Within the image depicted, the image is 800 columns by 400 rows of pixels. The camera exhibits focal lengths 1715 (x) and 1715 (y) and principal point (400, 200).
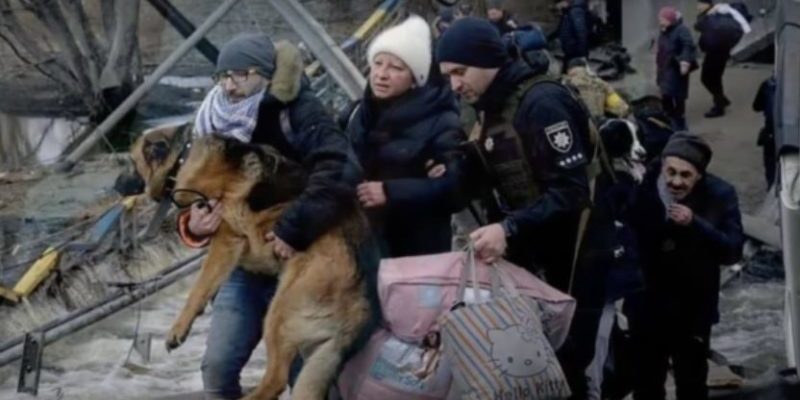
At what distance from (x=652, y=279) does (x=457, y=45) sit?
153 cm

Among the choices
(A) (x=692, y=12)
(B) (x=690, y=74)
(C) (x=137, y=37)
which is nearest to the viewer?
(C) (x=137, y=37)

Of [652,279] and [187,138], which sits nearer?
[187,138]

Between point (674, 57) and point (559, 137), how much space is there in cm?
770

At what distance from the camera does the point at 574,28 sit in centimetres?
1370

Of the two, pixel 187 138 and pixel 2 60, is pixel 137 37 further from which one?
pixel 187 138

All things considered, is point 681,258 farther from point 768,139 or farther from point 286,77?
point 768,139

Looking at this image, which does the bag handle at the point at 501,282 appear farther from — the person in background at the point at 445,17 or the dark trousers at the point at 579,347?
the person in background at the point at 445,17

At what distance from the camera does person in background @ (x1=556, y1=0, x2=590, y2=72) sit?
43.2 feet

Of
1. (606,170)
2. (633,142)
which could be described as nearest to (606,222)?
(606,170)

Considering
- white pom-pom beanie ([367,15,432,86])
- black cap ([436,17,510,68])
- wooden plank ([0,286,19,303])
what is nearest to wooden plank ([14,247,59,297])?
wooden plank ([0,286,19,303])

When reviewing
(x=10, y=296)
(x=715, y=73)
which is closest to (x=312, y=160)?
(x=10, y=296)

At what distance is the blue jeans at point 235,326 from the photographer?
225 inches

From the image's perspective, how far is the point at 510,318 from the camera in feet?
17.0

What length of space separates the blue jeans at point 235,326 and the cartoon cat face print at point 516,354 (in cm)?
89
